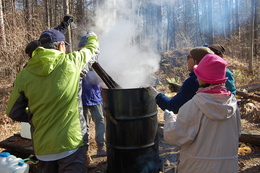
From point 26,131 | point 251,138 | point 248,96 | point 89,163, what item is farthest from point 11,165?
point 248,96

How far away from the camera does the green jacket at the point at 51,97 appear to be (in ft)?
6.48

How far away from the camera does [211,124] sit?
179 cm

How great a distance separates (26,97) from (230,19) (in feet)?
105

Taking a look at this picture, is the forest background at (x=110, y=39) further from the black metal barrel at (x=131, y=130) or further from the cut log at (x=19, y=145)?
the cut log at (x=19, y=145)

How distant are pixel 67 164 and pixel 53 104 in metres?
0.61

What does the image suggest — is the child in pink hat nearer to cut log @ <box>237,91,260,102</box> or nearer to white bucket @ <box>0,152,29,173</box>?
white bucket @ <box>0,152,29,173</box>

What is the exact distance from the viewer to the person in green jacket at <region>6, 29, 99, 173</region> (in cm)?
198

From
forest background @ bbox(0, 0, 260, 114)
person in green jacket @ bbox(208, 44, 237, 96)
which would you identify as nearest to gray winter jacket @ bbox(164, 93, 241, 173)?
person in green jacket @ bbox(208, 44, 237, 96)

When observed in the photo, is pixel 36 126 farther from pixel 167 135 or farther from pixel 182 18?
pixel 182 18

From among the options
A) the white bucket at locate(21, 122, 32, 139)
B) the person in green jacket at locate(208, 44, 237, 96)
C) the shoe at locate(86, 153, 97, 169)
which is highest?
the person in green jacket at locate(208, 44, 237, 96)

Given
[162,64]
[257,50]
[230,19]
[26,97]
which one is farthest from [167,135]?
Answer: [230,19]

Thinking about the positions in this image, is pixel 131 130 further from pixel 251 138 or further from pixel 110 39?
pixel 110 39

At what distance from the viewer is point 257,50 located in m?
20.2

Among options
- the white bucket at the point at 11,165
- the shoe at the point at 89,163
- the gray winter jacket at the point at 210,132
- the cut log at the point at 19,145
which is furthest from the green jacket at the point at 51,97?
the cut log at the point at 19,145
